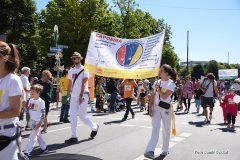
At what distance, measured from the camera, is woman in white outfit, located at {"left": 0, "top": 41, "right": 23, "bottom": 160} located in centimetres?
337

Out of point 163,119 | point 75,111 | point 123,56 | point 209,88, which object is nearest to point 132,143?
point 75,111

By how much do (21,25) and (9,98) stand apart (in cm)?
4492

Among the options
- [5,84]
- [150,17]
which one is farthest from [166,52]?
[5,84]

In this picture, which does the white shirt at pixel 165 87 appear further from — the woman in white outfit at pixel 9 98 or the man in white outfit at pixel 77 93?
the woman in white outfit at pixel 9 98

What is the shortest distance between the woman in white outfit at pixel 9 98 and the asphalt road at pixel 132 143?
3.28 meters

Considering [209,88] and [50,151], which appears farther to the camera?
[209,88]

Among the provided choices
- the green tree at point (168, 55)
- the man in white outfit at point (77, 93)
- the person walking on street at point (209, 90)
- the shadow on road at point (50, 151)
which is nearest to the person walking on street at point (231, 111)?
the person walking on street at point (209, 90)

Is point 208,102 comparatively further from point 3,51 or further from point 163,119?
point 3,51

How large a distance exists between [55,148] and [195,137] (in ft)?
12.7

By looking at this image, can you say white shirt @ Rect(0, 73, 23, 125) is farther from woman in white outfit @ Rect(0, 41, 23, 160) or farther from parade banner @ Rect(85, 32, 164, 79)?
parade banner @ Rect(85, 32, 164, 79)

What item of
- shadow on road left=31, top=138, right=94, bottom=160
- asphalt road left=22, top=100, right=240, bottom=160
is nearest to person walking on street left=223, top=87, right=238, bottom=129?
asphalt road left=22, top=100, right=240, bottom=160

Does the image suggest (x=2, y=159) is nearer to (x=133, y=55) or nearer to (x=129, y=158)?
(x=129, y=158)

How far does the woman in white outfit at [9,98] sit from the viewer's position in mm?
3365

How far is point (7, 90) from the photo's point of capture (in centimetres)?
343
